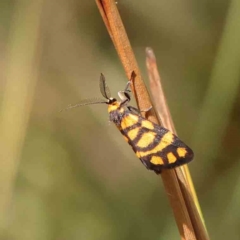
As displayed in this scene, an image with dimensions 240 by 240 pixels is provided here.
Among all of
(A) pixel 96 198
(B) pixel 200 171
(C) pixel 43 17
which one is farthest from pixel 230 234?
(C) pixel 43 17

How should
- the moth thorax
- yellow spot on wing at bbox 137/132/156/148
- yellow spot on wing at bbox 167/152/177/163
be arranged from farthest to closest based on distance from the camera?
the moth thorax < yellow spot on wing at bbox 137/132/156/148 < yellow spot on wing at bbox 167/152/177/163

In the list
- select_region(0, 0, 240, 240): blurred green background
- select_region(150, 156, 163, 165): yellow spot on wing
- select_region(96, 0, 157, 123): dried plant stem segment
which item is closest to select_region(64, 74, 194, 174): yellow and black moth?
select_region(150, 156, 163, 165): yellow spot on wing

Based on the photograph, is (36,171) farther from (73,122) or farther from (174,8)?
(174,8)

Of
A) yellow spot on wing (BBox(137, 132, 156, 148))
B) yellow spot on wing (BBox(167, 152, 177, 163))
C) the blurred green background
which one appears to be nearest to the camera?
yellow spot on wing (BBox(167, 152, 177, 163))

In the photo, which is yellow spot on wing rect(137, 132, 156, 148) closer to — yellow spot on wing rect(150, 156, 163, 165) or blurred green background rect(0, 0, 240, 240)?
yellow spot on wing rect(150, 156, 163, 165)

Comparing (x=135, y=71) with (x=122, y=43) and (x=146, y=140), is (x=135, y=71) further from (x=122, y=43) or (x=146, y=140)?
(x=146, y=140)

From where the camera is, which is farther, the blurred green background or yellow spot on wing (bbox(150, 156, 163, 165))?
the blurred green background

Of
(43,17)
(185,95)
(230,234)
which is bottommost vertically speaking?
(230,234)

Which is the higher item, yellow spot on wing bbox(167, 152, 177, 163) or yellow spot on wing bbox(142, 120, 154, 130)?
yellow spot on wing bbox(142, 120, 154, 130)
